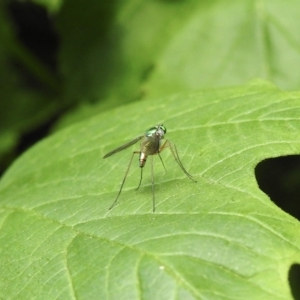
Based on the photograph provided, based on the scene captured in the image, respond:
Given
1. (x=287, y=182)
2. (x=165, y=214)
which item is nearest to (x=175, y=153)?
(x=165, y=214)

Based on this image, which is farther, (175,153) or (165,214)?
(175,153)

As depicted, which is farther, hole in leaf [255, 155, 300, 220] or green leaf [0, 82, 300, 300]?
hole in leaf [255, 155, 300, 220]

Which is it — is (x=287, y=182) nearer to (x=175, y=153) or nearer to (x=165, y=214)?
(x=175, y=153)

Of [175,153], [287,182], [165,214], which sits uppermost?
[287,182]

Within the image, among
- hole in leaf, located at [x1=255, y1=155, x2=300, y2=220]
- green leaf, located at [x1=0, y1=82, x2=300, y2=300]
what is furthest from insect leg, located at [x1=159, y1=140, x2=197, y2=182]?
hole in leaf, located at [x1=255, y1=155, x2=300, y2=220]

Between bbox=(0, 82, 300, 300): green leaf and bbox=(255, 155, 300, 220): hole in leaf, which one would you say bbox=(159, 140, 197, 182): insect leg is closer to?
bbox=(0, 82, 300, 300): green leaf

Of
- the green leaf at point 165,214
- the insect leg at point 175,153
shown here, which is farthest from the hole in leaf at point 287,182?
the insect leg at point 175,153

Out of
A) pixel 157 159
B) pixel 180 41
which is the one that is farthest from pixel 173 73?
pixel 157 159

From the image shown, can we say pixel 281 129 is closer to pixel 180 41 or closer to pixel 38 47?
pixel 180 41
